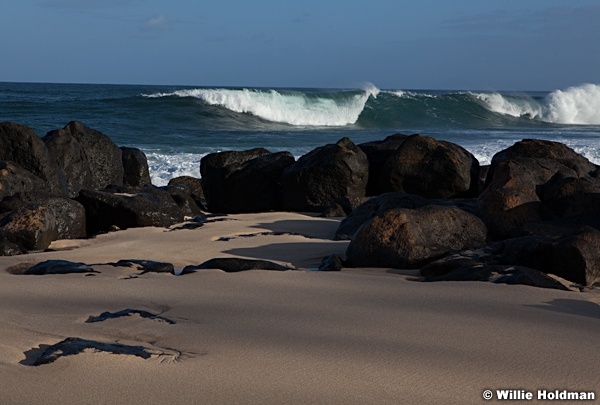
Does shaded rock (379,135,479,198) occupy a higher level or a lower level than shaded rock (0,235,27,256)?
higher

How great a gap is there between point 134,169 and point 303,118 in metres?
25.4

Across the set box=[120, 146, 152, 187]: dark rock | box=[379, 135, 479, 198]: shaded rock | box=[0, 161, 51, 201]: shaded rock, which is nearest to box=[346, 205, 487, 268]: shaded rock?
box=[379, 135, 479, 198]: shaded rock

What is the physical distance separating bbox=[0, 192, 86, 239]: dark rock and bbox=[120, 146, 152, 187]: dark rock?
3.62 metres

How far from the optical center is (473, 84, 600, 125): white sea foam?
43.5 m

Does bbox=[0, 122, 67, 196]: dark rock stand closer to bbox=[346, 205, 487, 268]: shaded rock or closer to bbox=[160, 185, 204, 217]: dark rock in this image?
bbox=[160, 185, 204, 217]: dark rock

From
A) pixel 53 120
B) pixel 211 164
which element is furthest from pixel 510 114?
pixel 211 164

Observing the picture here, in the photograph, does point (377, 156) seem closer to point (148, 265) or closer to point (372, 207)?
point (372, 207)

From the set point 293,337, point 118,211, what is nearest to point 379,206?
point 118,211

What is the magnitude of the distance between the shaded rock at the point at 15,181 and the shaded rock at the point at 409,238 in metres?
3.90

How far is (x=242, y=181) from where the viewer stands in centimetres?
1070

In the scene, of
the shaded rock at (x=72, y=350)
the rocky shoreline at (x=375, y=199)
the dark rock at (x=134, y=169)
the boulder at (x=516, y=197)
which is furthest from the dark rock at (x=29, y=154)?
the shaded rock at (x=72, y=350)
